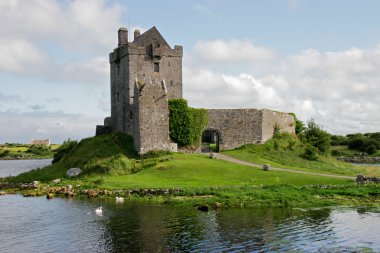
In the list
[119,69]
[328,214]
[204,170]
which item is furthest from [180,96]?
[328,214]

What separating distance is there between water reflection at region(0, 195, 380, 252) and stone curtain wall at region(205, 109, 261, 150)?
26876mm

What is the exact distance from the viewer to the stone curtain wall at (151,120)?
52594 millimetres

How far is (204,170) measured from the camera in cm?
4481

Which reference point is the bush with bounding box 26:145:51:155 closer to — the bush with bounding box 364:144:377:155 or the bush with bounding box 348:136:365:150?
the bush with bounding box 348:136:365:150

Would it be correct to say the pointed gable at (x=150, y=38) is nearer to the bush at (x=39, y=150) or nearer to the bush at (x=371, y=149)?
the bush at (x=371, y=149)

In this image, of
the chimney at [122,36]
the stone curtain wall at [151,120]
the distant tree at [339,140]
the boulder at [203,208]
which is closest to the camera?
the boulder at [203,208]

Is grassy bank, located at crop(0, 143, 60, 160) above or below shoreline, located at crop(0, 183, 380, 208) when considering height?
above

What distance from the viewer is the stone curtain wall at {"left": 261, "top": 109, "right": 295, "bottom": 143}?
199 feet

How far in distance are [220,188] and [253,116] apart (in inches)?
953

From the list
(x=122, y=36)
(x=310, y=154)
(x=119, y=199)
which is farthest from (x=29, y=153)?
(x=119, y=199)

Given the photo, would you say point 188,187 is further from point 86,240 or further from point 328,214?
point 86,240

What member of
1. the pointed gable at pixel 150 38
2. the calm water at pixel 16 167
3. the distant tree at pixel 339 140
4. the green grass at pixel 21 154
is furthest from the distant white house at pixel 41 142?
→ the pointed gable at pixel 150 38

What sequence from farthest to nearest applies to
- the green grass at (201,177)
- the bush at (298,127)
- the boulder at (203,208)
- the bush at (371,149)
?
the bush at (371,149) < the bush at (298,127) < the green grass at (201,177) < the boulder at (203,208)

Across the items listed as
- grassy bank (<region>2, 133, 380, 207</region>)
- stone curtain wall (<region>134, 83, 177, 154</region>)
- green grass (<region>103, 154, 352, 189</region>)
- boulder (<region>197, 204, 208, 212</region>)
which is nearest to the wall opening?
grassy bank (<region>2, 133, 380, 207</region>)
